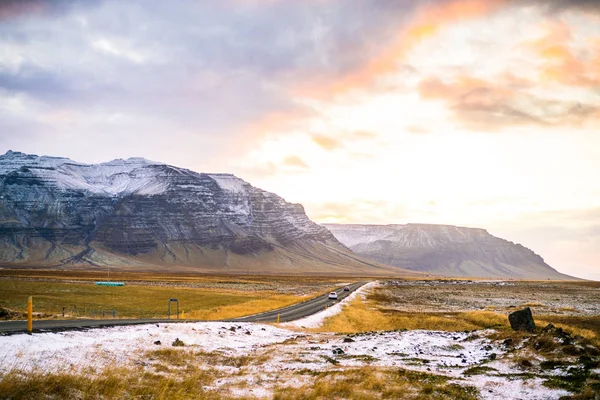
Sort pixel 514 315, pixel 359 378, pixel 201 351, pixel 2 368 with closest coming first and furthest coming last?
pixel 2 368 < pixel 359 378 < pixel 201 351 < pixel 514 315

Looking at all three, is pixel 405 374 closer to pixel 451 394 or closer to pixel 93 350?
pixel 451 394

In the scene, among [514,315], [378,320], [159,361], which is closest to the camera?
[159,361]

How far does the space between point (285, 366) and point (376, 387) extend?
5.44m

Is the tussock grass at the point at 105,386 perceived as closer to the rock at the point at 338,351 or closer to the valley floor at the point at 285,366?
the valley floor at the point at 285,366

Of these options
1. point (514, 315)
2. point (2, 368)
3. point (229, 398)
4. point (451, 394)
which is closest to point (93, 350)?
point (2, 368)

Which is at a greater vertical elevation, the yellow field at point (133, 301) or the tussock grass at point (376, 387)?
the tussock grass at point (376, 387)

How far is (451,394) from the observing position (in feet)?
48.6

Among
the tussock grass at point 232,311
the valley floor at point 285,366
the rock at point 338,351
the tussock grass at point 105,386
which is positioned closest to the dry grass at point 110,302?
the tussock grass at point 232,311

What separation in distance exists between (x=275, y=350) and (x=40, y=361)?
39.0ft

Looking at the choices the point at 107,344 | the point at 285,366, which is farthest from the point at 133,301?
the point at 285,366

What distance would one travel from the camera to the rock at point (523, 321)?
93.1ft

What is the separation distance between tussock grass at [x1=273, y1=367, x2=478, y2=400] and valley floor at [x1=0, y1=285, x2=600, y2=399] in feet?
0.12

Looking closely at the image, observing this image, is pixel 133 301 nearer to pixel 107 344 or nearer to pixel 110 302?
pixel 110 302

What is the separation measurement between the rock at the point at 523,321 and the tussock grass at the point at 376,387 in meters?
14.1
